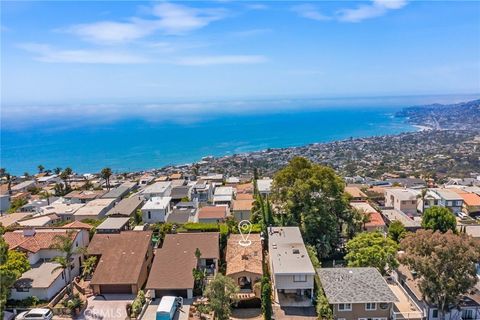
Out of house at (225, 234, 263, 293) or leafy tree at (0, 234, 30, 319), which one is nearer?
leafy tree at (0, 234, 30, 319)

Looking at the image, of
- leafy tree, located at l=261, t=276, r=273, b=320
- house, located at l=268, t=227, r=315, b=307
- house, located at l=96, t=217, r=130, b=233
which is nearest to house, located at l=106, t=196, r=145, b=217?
house, located at l=96, t=217, r=130, b=233

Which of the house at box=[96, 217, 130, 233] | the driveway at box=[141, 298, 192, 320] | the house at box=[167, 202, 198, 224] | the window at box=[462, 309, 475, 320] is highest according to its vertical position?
the house at box=[96, 217, 130, 233]

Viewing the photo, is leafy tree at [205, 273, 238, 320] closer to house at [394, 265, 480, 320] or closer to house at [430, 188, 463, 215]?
house at [394, 265, 480, 320]

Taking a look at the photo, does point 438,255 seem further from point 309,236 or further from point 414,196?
point 414,196

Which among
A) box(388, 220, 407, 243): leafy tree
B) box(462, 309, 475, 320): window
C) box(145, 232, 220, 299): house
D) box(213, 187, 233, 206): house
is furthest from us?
box(213, 187, 233, 206): house

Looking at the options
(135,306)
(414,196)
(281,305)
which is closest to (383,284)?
(281,305)

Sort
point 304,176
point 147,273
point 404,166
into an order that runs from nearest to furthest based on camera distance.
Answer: point 147,273 < point 304,176 < point 404,166
